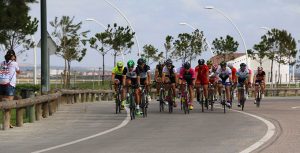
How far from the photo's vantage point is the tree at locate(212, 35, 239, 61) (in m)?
79.2

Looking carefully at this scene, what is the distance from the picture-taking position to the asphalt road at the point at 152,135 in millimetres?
12039

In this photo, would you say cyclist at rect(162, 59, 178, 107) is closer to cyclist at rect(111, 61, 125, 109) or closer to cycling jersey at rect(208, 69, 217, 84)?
cyclist at rect(111, 61, 125, 109)

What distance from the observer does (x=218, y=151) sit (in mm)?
11453

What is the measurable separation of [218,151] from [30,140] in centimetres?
429

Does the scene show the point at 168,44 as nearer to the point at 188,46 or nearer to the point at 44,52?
the point at 188,46

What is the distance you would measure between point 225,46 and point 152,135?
65560 mm

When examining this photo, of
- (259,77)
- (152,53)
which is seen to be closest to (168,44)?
(152,53)

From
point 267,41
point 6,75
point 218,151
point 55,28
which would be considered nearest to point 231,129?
point 218,151

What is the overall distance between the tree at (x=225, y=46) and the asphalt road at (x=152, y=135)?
5899cm

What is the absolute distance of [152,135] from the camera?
47.4ft

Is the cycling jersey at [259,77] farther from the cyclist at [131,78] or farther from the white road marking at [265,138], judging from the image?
the white road marking at [265,138]

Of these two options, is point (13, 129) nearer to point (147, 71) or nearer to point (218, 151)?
point (147, 71)

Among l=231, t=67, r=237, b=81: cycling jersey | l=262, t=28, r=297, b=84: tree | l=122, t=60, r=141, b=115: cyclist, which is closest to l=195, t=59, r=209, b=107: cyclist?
l=231, t=67, r=237, b=81: cycling jersey

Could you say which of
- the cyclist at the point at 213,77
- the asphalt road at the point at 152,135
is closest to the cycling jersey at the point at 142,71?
the asphalt road at the point at 152,135
